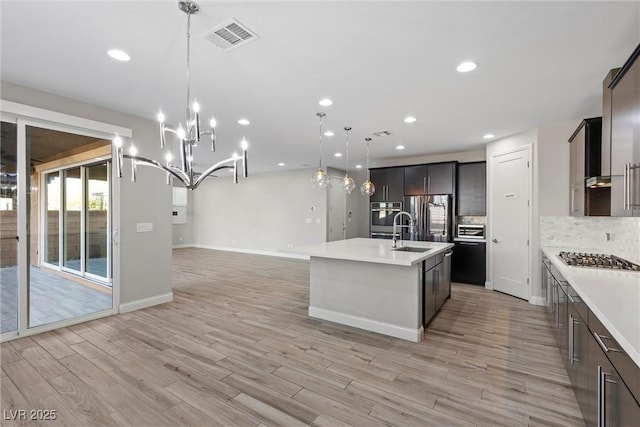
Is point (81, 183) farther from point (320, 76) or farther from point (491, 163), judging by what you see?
point (491, 163)

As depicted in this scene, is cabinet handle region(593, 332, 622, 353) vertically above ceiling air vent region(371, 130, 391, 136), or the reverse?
ceiling air vent region(371, 130, 391, 136)

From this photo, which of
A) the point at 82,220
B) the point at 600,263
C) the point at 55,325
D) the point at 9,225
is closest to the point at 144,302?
the point at 55,325

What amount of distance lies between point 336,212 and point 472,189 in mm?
3868

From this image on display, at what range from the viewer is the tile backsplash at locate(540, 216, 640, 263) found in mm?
2992

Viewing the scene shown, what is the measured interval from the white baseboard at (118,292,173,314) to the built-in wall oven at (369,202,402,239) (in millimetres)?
4364

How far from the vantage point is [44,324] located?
131 inches

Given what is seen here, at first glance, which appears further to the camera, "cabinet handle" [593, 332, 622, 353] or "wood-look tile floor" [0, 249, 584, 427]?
"wood-look tile floor" [0, 249, 584, 427]

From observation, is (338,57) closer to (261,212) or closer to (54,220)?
(54,220)

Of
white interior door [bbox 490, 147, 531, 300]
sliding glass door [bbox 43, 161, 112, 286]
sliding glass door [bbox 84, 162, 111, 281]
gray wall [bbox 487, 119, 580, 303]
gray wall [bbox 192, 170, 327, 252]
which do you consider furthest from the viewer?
gray wall [bbox 192, 170, 327, 252]

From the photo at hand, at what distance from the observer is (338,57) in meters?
2.48

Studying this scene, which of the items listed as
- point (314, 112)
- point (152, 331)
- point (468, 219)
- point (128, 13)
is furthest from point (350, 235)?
point (128, 13)

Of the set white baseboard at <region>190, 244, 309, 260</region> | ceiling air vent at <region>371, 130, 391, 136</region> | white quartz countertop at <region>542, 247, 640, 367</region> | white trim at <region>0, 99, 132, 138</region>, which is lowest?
white baseboard at <region>190, 244, 309, 260</region>

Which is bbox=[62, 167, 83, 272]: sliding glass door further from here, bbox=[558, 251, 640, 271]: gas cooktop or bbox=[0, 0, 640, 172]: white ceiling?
bbox=[558, 251, 640, 271]: gas cooktop

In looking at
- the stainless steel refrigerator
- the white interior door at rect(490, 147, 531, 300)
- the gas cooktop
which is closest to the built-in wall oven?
the stainless steel refrigerator
